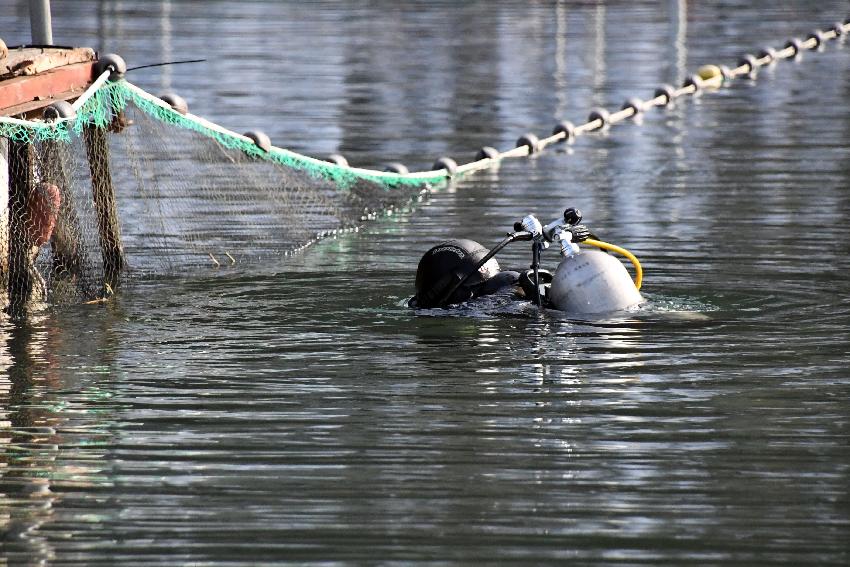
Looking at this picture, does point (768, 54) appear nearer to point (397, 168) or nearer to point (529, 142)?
Result: point (529, 142)

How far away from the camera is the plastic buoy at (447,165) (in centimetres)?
1761

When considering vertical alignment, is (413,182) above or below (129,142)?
below

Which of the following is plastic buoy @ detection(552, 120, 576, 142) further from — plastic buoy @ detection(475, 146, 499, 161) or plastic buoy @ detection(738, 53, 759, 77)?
plastic buoy @ detection(738, 53, 759, 77)

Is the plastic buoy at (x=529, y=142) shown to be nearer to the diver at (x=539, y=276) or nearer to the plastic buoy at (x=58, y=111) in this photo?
the diver at (x=539, y=276)

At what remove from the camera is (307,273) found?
12.5 metres

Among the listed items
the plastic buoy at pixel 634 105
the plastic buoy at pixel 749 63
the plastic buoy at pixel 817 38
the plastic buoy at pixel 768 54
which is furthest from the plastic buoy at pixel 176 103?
the plastic buoy at pixel 817 38

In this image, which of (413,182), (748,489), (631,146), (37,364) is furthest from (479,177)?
(748,489)

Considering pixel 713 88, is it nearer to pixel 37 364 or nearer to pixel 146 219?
pixel 146 219

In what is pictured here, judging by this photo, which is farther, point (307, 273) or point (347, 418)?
point (307, 273)

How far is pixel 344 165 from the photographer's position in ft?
50.5

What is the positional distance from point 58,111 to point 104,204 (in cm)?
144

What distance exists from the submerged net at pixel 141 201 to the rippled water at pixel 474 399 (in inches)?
18.1

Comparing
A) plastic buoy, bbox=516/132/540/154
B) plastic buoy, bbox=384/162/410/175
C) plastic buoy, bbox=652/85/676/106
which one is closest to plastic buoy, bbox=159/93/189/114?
plastic buoy, bbox=384/162/410/175

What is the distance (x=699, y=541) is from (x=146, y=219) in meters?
9.14
